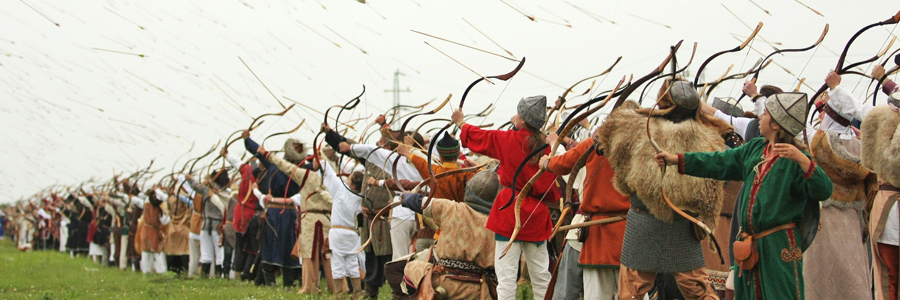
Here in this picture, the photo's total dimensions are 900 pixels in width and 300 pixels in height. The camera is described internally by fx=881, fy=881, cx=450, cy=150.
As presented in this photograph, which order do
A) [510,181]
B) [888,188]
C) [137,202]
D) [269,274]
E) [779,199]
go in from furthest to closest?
1. [137,202]
2. [269,274]
3. [510,181]
4. [888,188]
5. [779,199]

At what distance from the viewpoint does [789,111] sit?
14.3 ft

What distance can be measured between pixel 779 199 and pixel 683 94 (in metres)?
0.96

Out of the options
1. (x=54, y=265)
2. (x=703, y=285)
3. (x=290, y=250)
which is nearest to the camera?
(x=703, y=285)

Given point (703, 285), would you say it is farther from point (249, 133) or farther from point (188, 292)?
point (188, 292)

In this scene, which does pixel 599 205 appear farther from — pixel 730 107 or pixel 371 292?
pixel 371 292

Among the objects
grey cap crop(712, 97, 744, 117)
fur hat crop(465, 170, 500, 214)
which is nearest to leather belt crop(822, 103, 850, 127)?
grey cap crop(712, 97, 744, 117)

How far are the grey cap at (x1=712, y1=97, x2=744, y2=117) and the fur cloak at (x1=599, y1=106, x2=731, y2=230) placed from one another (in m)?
2.10

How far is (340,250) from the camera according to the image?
938 centimetres

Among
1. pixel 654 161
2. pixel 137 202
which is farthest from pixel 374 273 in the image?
pixel 137 202

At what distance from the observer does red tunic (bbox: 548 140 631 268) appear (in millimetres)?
5355

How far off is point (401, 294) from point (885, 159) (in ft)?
12.0

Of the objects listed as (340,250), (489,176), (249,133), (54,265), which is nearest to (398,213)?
(340,250)

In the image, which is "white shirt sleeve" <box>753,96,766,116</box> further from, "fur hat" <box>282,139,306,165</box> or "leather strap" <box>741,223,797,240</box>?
"fur hat" <box>282,139,306,165</box>

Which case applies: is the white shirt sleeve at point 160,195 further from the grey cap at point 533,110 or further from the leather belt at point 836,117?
the leather belt at point 836,117
